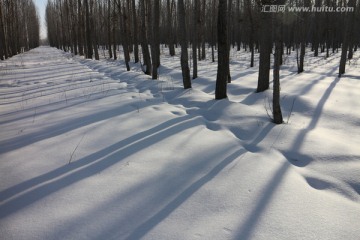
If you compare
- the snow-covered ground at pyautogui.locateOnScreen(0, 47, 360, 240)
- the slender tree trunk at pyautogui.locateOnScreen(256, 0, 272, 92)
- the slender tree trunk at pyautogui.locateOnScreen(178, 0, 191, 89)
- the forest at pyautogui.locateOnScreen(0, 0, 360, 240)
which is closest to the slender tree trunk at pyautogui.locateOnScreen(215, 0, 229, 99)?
the forest at pyautogui.locateOnScreen(0, 0, 360, 240)

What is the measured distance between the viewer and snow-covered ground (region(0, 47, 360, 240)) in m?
2.41

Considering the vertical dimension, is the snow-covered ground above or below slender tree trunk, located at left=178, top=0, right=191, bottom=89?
below

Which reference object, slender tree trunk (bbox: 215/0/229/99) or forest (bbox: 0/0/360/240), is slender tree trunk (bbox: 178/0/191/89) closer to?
slender tree trunk (bbox: 215/0/229/99)

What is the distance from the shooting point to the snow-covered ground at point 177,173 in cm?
241

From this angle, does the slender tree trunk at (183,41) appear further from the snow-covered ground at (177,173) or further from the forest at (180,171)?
the snow-covered ground at (177,173)

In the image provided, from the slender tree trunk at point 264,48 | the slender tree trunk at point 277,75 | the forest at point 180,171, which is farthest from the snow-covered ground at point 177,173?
the slender tree trunk at point 264,48

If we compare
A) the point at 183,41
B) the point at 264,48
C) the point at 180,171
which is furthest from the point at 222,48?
the point at 180,171

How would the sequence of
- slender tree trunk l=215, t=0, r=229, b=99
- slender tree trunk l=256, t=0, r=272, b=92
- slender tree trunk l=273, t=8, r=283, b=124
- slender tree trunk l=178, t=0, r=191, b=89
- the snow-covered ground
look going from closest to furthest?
the snow-covered ground < slender tree trunk l=273, t=8, r=283, b=124 < slender tree trunk l=215, t=0, r=229, b=99 < slender tree trunk l=256, t=0, r=272, b=92 < slender tree trunk l=178, t=0, r=191, b=89

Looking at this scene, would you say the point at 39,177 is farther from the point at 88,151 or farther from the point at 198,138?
the point at 198,138

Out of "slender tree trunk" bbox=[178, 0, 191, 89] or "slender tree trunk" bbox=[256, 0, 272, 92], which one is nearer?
"slender tree trunk" bbox=[256, 0, 272, 92]

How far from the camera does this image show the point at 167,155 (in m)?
3.80

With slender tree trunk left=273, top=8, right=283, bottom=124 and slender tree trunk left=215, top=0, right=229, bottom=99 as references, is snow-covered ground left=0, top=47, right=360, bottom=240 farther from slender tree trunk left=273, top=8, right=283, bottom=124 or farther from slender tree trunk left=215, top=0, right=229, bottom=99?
slender tree trunk left=215, top=0, right=229, bottom=99

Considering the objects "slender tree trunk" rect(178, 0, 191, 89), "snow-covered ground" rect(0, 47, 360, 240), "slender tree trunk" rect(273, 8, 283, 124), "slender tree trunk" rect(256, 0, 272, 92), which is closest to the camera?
"snow-covered ground" rect(0, 47, 360, 240)

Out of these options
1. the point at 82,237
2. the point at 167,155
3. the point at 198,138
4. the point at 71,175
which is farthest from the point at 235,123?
the point at 82,237
